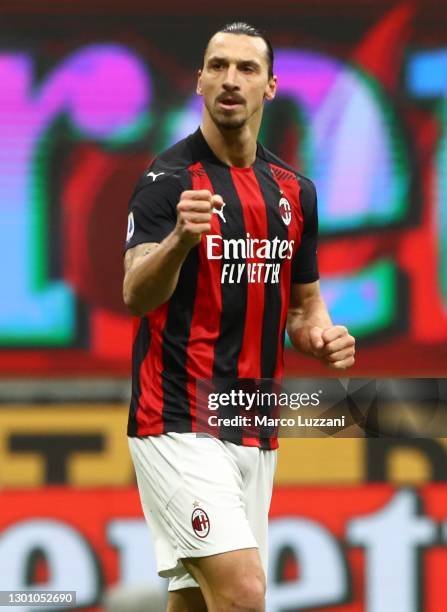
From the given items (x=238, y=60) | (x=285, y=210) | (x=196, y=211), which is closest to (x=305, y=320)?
(x=285, y=210)

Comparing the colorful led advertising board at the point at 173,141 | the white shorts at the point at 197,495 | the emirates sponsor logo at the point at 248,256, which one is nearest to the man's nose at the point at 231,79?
the emirates sponsor logo at the point at 248,256

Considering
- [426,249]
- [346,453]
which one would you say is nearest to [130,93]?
[426,249]

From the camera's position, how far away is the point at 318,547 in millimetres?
5605

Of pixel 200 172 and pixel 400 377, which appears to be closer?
pixel 200 172

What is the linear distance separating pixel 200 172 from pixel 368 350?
5.78 ft

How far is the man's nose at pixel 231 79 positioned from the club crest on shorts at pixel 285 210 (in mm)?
380

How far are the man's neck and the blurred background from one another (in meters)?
1.48

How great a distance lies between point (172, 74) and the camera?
5.50m

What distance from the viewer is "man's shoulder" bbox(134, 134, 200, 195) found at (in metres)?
3.86

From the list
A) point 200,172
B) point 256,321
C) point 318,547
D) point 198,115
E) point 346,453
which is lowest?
point 318,547

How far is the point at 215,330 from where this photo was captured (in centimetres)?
390

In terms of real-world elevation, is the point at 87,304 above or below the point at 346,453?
above

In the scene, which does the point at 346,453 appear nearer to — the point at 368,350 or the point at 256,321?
the point at 368,350

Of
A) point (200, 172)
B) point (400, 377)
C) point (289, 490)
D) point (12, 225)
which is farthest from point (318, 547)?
point (200, 172)
